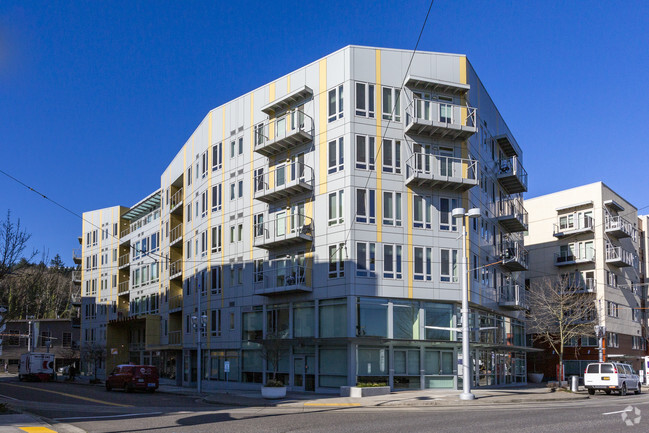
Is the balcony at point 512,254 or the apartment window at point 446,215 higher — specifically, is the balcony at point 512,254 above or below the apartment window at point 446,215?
below

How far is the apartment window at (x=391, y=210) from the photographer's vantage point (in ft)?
126

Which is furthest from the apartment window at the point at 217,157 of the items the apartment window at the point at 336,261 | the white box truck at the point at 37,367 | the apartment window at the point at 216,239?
the white box truck at the point at 37,367

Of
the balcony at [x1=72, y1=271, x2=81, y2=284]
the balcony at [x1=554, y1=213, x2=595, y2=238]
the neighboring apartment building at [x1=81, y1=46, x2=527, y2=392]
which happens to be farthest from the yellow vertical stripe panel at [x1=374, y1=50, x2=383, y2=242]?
the balcony at [x1=72, y1=271, x2=81, y2=284]

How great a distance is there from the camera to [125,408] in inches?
1011

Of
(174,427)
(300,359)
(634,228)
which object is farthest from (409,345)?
(634,228)

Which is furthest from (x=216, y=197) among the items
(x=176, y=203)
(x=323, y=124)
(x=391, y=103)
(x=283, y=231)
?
(x=391, y=103)

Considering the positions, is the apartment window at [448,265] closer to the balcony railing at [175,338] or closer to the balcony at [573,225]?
the balcony railing at [175,338]

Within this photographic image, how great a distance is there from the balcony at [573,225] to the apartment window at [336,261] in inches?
1418

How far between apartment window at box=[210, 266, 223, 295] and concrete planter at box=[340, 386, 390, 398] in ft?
56.1

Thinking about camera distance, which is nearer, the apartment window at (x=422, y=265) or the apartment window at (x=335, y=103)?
the apartment window at (x=422, y=265)

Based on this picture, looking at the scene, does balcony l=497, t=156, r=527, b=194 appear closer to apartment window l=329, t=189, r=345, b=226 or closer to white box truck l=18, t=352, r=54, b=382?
apartment window l=329, t=189, r=345, b=226

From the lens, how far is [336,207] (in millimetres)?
38562

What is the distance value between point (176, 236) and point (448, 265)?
2817 centimetres

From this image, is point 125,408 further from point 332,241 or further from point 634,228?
point 634,228
